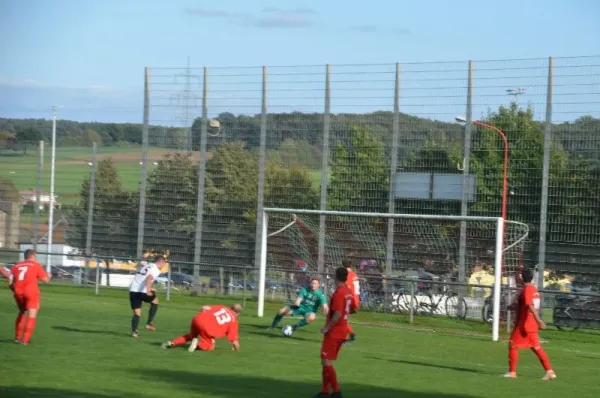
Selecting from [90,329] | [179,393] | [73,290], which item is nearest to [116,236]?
[73,290]

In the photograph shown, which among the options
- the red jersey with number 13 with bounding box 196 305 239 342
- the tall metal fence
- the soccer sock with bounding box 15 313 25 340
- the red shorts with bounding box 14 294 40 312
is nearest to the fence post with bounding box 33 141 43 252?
the tall metal fence

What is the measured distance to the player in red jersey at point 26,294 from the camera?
18703 mm

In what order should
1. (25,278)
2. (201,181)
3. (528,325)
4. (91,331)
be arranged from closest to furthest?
(528,325) → (25,278) → (91,331) → (201,181)

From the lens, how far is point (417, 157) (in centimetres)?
3291

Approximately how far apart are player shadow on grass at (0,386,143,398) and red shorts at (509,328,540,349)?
6.67m

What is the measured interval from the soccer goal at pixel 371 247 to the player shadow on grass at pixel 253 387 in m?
12.8

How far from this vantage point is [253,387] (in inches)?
571

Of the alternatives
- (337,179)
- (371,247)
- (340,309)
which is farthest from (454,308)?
(340,309)

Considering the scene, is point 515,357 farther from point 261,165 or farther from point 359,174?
point 261,165

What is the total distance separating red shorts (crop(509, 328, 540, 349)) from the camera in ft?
55.3

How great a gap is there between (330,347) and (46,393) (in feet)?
12.2

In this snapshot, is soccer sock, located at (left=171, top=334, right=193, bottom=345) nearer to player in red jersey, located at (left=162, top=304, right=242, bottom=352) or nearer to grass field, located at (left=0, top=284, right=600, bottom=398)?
player in red jersey, located at (left=162, top=304, right=242, bottom=352)

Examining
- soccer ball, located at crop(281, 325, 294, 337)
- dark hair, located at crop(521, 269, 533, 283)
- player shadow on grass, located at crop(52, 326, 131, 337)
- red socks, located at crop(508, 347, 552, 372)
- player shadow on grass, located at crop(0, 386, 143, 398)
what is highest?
dark hair, located at crop(521, 269, 533, 283)

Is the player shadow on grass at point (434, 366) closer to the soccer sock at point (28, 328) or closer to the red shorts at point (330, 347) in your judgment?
the red shorts at point (330, 347)
